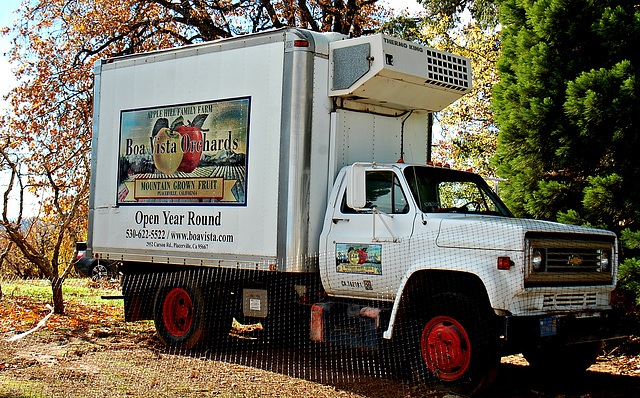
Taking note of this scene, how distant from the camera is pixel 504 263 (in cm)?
652

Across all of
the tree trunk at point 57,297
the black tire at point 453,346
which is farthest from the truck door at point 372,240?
the tree trunk at point 57,297

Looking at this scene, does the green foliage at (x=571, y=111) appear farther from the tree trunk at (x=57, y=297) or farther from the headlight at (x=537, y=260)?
the tree trunk at (x=57, y=297)

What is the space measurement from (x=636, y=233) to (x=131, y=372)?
5.95 meters

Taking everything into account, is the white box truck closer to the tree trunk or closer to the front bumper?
the front bumper

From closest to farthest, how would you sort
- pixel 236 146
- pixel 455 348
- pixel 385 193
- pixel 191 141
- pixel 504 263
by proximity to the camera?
pixel 504 263, pixel 455 348, pixel 385 193, pixel 236 146, pixel 191 141

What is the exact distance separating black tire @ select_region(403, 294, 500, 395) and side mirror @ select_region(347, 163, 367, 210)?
123 cm

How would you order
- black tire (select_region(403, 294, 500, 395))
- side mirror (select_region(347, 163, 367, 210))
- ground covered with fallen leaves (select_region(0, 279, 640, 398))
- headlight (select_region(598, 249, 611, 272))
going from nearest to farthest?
black tire (select_region(403, 294, 500, 395)) → ground covered with fallen leaves (select_region(0, 279, 640, 398)) → side mirror (select_region(347, 163, 367, 210)) → headlight (select_region(598, 249, 611, 272))

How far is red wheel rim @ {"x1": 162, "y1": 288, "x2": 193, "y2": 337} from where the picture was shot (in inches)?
372

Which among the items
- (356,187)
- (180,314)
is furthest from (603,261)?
(180,314)

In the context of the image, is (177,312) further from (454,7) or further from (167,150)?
(454,7)

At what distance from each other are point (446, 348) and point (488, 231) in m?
1.22

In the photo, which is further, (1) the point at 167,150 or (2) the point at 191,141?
(1) the point at 167,150

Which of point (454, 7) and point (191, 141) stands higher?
point (454, 7)

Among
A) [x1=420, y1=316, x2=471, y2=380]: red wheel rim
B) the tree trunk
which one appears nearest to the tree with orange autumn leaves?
the tree trunk
